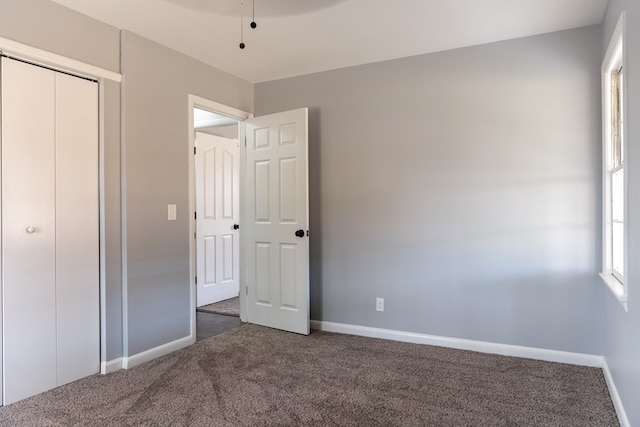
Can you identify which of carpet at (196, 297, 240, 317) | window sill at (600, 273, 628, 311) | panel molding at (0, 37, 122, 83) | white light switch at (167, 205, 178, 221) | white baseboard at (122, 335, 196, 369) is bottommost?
carpet at (196, 297, 240, 317)

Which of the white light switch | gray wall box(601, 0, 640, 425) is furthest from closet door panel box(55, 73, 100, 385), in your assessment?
gray wall box(601, 0, 640, 425)

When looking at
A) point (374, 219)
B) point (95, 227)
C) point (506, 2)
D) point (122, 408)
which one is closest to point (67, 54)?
point (95, 227)

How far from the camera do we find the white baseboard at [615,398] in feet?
6.55

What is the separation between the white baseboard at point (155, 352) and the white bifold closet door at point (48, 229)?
0.20 meters

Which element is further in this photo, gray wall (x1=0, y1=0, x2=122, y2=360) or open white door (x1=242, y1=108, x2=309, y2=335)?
open white door (x1=242, y1=108, x2=309, y2=335)

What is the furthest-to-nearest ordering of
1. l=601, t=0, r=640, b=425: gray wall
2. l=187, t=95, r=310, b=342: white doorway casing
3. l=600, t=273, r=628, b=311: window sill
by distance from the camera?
1. l=187, t=95, r=310, b=342: white doorway casing
2. l=600, t=273, r=628, b=311: window sill
3. l=601, t=0, r=640, b=425: gray wall

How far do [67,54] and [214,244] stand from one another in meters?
2.78

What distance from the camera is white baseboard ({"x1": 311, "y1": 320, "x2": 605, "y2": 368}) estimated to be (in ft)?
9.34

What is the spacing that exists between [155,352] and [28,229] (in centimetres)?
125

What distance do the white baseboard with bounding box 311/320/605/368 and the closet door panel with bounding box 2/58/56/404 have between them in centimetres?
215

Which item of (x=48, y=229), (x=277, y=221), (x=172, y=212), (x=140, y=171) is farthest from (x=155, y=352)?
(x=277, y=221)

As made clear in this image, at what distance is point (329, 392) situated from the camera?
8.00 feet

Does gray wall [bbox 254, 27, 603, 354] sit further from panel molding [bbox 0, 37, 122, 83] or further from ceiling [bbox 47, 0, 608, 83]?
panel molding [bbox 0, 37, 122, 83]

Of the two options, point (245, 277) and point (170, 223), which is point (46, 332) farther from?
point (245, 277)
